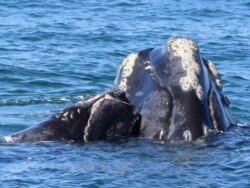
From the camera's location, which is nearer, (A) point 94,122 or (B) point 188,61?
(A) point 94,122

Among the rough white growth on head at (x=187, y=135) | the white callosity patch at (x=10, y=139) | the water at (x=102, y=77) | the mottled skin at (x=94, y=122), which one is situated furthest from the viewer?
the white callosity patch at (x=10, y=139)

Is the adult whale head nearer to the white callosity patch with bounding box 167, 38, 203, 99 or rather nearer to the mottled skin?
the white callosity patch with bounding box 167, 38, 203, 99

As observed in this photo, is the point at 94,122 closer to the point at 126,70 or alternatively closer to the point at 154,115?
the point at 154,115

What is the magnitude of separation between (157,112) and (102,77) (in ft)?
27.7

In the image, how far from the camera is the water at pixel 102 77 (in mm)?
8844

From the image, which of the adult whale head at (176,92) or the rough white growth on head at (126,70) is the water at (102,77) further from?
the rough white growth on head at (126,70)

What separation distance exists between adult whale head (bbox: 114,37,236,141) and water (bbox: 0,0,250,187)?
18 cm

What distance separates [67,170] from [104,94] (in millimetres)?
1146

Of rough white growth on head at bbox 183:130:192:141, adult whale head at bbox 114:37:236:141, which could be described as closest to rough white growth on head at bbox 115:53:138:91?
adult whale head at bbox 114:37:236:141

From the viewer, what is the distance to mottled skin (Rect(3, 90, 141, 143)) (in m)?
9.70

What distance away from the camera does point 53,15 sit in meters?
28.0

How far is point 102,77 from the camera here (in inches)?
715

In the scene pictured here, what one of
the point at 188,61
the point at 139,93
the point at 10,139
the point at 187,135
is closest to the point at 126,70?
the point at 139,93

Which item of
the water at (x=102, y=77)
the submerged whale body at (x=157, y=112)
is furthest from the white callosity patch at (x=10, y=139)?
the water at (x=102, y=77)
